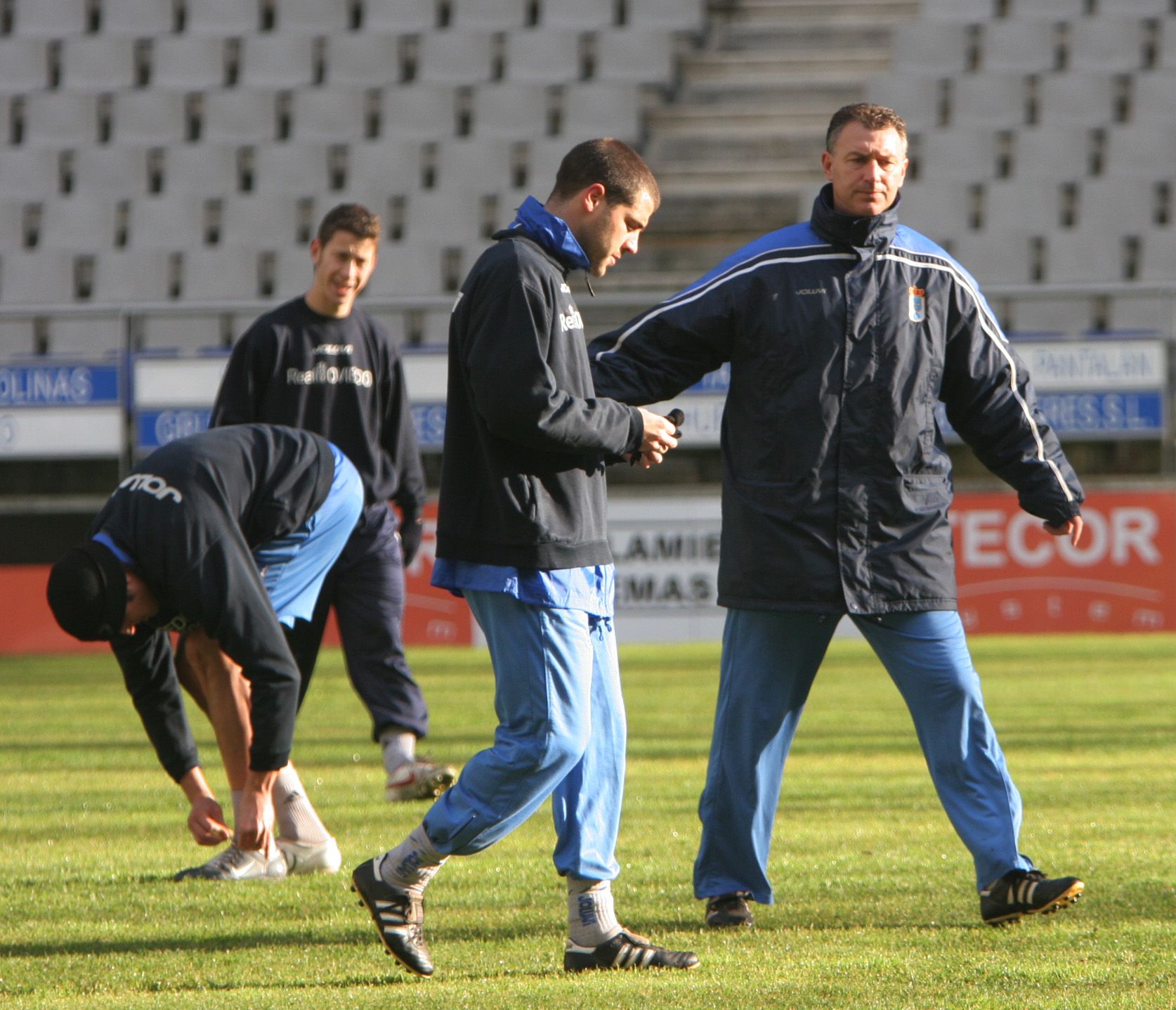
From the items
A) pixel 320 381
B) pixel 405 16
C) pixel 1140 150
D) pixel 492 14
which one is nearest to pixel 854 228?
pixel 320 381

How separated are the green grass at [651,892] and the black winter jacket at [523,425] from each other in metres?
0.95

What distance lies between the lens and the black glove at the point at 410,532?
21.3 ft

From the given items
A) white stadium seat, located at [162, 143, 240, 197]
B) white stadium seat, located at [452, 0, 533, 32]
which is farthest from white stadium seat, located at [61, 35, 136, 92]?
white stadium seat, located at [452, 0, 533, 32]

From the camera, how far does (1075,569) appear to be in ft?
39.6

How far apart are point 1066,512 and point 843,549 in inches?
25.3

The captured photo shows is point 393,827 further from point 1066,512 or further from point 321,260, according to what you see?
point 1066,512

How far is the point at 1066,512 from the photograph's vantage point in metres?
4.39

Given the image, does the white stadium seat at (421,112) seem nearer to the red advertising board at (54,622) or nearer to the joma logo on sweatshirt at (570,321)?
the red advertising board at (54,622)

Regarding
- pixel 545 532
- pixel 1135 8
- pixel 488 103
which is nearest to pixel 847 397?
pixel 545 532

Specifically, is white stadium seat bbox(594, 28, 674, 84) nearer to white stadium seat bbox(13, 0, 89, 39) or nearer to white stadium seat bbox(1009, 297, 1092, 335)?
white stadium seat bbox(13, 0, 89, 39)

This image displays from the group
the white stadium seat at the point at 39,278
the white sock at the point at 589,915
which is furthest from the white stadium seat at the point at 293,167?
the white sock at the point at 589,915

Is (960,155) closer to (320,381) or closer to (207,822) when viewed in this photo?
(320,381)

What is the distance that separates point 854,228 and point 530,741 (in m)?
1.59

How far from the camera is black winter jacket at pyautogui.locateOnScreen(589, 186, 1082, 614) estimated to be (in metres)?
4.22
